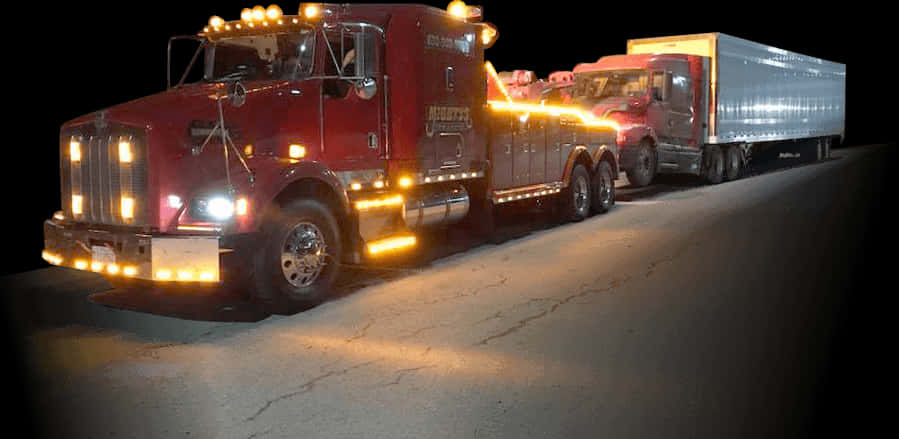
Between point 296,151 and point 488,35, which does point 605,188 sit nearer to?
point 488,35

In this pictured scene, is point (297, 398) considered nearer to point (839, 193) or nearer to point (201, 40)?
point (201, 40)

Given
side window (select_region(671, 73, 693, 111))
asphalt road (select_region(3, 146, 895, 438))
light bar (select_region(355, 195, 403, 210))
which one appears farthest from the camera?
side window (select_region(671, 73, 693, 111))

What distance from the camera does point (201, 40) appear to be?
935 cm

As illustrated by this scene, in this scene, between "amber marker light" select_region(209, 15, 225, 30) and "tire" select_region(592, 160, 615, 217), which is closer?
"amber marker light" select_region(209, 15, 225, 30)

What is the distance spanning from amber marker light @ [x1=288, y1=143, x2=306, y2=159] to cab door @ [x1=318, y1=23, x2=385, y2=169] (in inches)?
11.2

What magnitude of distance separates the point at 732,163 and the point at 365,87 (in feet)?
61.1

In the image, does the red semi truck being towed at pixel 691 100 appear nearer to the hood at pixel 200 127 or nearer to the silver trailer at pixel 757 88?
the silver trailer at pixel 757 88

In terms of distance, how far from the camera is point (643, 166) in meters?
20.7

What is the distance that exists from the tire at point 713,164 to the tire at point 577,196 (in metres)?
9.52

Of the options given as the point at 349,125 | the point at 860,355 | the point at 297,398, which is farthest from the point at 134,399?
the point at 860,355

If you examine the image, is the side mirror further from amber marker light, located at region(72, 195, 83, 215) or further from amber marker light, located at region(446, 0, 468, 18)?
amber marker light, located at region(72, 195, 83, 215)

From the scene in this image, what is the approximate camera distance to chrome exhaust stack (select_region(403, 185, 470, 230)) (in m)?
10.0

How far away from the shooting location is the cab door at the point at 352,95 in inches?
347

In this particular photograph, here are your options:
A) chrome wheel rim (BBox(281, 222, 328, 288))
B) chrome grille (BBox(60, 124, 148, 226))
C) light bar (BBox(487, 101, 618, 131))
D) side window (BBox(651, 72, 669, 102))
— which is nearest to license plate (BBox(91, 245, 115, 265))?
chrome grille (BBox(60, 124, 148, 226))
